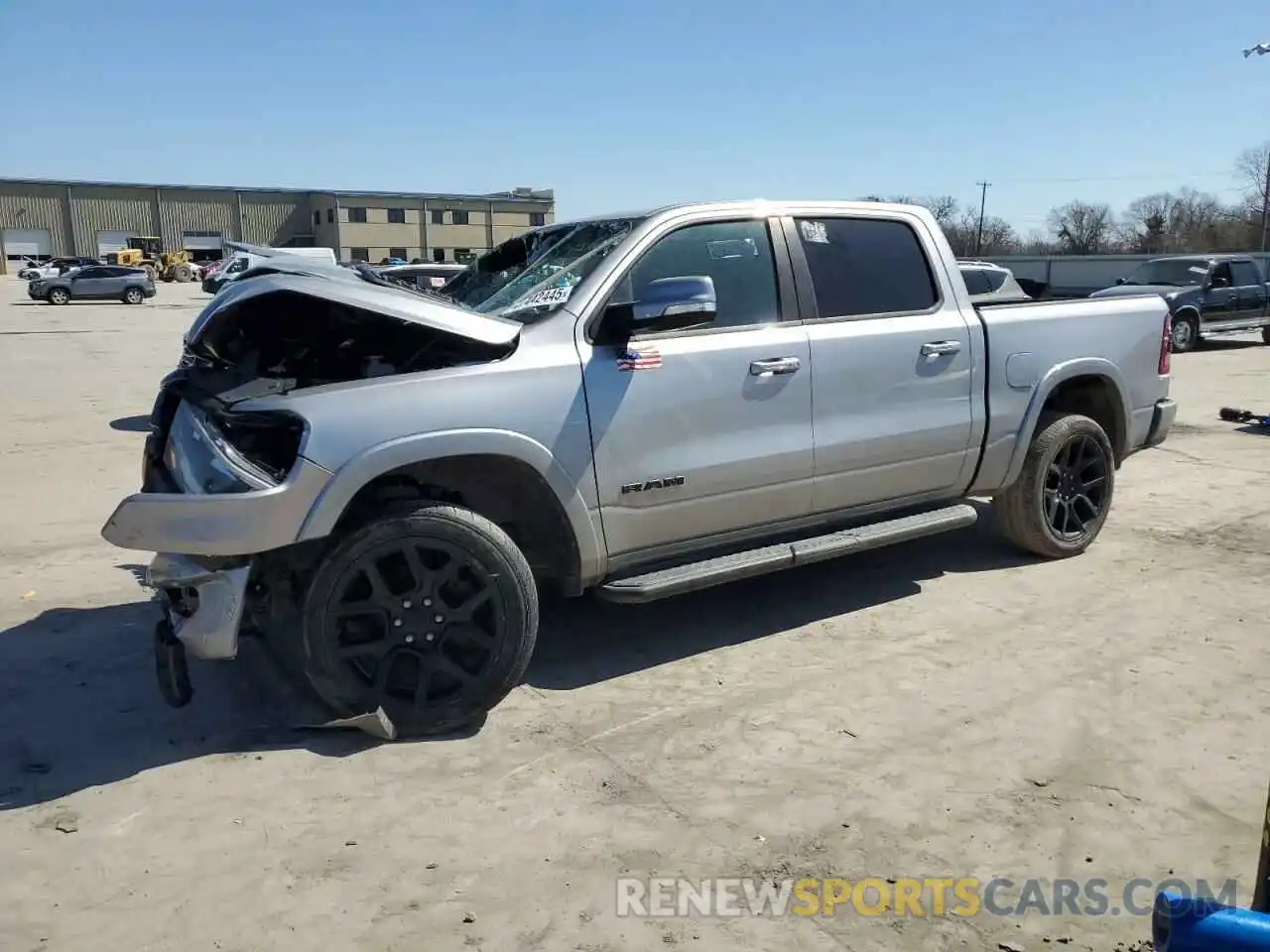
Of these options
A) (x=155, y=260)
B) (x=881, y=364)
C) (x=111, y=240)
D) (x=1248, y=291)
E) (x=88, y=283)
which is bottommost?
(x=881, y=364)

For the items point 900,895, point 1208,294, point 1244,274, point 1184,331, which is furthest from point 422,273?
point 1244,274

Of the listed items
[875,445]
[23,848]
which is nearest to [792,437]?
[875,445]

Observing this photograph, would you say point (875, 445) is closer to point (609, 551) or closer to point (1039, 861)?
point (609, 551)

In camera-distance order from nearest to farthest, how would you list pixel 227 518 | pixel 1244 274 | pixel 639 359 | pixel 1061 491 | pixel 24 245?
1. pixel 227 518
2. pixel 639 359
3. pixel 1061 491
4. pixel 1244 274
5. pixel 24 245

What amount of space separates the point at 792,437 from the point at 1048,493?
2.10 m

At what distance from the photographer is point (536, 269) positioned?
4.80 meters

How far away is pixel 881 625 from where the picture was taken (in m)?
5.03

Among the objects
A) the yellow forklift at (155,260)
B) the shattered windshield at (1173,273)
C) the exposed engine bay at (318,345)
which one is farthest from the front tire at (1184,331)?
the yellow forklift at (155,260)

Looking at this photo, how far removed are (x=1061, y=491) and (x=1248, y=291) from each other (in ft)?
59.0

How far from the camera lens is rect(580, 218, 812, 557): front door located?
4.20 meters

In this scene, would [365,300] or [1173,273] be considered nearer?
[365,300]

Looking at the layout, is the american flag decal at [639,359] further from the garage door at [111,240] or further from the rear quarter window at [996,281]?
the garage door at [111,240]

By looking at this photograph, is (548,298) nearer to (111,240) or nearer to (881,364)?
(881,364)

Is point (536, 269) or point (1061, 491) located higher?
point (536, 269)
